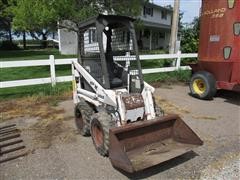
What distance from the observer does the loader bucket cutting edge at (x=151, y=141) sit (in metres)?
3.46

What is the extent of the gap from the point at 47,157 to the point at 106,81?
1519 mm

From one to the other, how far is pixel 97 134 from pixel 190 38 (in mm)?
9859

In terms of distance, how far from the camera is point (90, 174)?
142 inches

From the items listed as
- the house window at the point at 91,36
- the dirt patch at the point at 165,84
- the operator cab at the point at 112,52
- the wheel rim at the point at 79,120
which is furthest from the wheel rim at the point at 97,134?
the dirt patch at the point at 165,84

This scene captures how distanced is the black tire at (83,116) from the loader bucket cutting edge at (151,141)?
119cm

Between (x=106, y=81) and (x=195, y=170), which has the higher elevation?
(x=106, y=81)

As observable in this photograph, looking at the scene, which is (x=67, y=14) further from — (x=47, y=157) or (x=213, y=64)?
(x=47, y=157)

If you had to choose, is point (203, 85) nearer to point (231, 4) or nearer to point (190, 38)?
point (231, 4)

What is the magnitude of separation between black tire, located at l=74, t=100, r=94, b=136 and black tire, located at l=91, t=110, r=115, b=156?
0.49m

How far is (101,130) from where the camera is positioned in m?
4.04

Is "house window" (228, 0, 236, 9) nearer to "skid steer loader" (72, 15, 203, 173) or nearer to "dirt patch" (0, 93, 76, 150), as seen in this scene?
"skid steer loader" (72, 15, 203, 173)

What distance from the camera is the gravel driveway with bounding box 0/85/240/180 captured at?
3582 mm

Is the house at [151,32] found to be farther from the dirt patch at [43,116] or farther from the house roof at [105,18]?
the house roof at [105,18]

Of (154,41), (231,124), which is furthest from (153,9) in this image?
(231,124)
